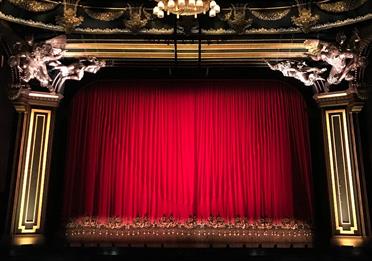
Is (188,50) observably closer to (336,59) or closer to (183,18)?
(183,18)

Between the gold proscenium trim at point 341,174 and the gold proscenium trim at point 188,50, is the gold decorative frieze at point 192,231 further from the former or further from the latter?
the gold proscenium trim at point 188,50

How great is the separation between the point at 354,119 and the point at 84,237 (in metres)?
5.89

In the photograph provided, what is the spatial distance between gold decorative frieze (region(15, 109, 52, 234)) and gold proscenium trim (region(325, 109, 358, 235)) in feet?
18.9

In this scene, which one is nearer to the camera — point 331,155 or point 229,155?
point 331,155

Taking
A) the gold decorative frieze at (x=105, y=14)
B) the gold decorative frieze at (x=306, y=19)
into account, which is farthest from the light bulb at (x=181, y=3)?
the gold decorative frieze at (x=306, y=19)

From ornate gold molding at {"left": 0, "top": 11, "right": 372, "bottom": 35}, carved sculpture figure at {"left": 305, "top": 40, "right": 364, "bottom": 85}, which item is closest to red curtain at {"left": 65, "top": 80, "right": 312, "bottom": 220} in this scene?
carved sculpture figure at {"left": 305, "top": 40, "right": 364, "bottom": 85}

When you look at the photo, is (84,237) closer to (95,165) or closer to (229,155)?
(95,165)

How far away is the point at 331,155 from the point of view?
Result: 823 centimetres

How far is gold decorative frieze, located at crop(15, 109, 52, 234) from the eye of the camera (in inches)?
312

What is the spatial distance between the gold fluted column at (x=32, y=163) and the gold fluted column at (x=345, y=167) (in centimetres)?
563

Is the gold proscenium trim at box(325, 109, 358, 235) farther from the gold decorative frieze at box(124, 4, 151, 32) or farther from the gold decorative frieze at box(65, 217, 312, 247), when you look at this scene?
the gold decorative frieze at box(124, 4, 151, 32)

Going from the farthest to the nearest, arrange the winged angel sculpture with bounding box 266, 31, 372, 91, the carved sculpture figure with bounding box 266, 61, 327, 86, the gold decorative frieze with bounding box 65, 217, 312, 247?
1. the carved sculpture figure with bounding box 266, 61, 327, 86
2. the gold decorative frieze with bounding box 65, 217, 312, 247
3. the winged angel sculpture with bounding box 266, 31, 372, 91

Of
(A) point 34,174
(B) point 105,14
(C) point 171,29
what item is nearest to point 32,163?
(A) point 34,174

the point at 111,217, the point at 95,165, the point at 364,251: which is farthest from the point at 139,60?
the point at 364,251
